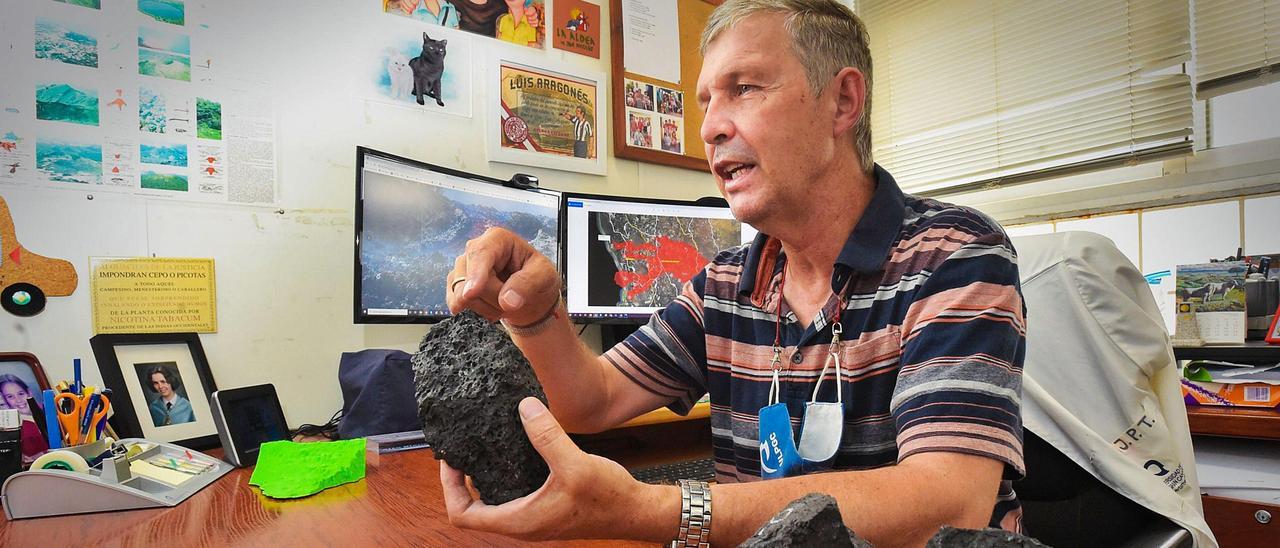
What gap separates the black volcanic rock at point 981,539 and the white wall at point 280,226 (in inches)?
54.6

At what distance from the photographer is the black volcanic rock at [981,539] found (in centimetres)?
42

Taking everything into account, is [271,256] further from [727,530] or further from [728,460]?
[727,530]

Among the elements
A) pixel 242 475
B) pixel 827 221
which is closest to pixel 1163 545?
pixel 827 221

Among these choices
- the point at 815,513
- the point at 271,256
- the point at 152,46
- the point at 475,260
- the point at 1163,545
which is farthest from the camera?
the point at 271,256

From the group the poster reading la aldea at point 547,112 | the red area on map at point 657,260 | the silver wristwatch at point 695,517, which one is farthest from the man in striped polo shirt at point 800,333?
the poster reading la aldea at point 547,112

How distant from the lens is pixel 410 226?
1.43 m

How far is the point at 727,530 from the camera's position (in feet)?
1.99

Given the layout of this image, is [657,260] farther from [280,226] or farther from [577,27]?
[280,226]

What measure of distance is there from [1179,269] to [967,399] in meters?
1.63

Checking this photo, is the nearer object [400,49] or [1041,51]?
[400,49]

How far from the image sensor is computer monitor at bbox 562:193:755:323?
5.82 feet

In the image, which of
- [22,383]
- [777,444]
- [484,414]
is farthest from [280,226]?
[777,444]

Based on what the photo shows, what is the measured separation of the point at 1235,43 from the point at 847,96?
170 centimetres

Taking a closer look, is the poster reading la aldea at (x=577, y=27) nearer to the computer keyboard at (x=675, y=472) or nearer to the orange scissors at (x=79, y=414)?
the computer keyboard at (x=675, y=472)
